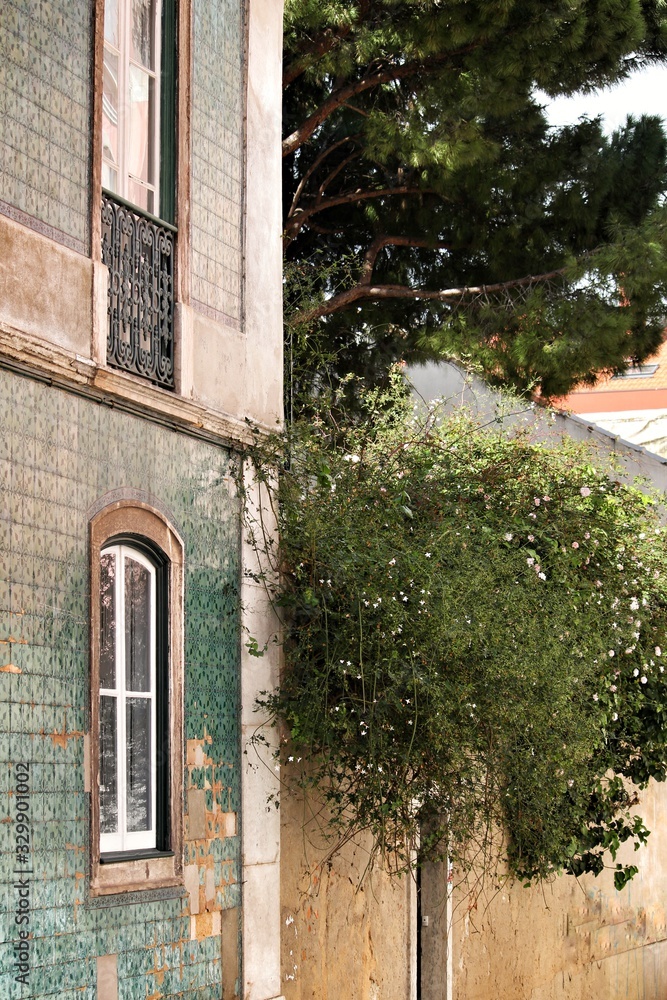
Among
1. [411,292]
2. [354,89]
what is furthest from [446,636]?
[354,89]

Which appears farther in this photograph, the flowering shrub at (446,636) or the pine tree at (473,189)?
the pine tree at (473,189)

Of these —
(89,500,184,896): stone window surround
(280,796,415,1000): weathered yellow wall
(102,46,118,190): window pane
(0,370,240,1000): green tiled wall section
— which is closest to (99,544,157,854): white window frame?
(89,500,184,896): stone window surround

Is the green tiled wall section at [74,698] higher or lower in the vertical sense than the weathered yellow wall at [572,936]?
higher

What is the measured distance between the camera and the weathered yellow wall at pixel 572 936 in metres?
11.9

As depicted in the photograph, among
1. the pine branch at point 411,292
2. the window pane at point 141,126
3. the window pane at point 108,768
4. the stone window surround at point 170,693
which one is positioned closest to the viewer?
the stone window surround at point 170,693

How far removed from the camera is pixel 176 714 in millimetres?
8250

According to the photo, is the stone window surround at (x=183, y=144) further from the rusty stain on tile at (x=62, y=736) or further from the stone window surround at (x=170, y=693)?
the rusty stain on tile at (x=62, y=736)

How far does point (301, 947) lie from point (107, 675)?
2.84 m

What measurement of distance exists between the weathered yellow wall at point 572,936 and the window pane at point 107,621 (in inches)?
191

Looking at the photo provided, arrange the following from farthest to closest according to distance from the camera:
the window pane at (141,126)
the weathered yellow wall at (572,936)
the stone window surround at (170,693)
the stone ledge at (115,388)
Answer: the weathered yellow wall at (572,936) → the window pane at (141,126) → the stone window surround at (170,693) → the stone ledge at (115,388)

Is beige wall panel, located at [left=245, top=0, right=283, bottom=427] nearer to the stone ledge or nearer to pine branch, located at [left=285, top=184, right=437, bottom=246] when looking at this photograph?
the stone ledge

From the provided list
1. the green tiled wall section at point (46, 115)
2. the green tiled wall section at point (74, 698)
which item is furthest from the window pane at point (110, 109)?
the green tiled wall section at point (74, 698)

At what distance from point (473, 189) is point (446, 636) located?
6162 mm

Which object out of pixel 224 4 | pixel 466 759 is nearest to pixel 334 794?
pixel 466 759
